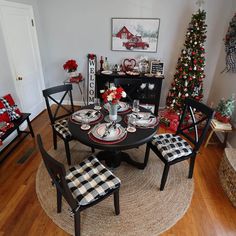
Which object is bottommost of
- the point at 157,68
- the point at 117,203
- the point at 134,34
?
the point at 117,203

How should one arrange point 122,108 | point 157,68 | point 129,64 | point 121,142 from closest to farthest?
point 121,142 < point 122,108 < point 157,68 < point 129,64

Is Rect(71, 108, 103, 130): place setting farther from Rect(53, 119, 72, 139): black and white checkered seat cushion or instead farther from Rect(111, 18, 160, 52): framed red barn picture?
Rect(111, 18, 160, 52): framed red barn picture

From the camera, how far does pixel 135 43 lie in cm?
364

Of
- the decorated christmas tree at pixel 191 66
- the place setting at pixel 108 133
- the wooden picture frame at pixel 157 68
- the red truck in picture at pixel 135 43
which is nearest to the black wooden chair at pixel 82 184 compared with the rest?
the place setting at pixel 108 133

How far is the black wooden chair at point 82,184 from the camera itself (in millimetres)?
1360

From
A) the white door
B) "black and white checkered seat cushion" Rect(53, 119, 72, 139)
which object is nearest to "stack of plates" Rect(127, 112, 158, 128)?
"black and white checkered seat cushion" Rect(53, 119, 72, 139)

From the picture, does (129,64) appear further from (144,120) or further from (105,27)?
(144,120)

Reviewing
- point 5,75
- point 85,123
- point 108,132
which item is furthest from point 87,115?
point 5,75

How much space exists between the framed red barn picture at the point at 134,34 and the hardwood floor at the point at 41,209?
8.12ft

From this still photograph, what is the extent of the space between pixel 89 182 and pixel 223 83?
3.10 m

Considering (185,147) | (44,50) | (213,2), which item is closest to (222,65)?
(213,2)

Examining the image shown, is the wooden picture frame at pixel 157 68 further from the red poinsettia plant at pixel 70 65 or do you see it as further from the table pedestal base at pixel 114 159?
the table pedestal base at pixel 114 159

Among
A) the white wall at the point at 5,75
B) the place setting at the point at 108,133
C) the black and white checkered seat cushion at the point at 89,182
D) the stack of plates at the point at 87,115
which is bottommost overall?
the black and white checkered seat cushion at the point at 89,182

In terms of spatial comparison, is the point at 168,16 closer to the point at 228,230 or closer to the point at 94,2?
the point at 94,2
